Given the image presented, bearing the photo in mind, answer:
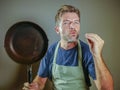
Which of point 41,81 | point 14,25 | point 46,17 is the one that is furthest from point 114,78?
point 14,25

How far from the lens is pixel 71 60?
1.59 m

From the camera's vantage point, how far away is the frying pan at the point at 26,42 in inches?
62.7

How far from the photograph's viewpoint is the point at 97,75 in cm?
154

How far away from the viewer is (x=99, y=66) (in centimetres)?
154

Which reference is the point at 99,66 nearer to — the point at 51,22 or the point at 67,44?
the point at 67,44

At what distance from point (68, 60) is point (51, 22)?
0.29m

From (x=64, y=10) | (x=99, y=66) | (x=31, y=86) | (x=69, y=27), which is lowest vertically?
(x=31, y=86)

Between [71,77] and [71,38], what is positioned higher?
[71,38]

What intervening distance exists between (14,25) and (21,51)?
0.60 feet

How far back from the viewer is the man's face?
5.20ft

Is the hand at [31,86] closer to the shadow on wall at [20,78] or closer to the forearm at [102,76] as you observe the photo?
the shadow on wall at [20,78]

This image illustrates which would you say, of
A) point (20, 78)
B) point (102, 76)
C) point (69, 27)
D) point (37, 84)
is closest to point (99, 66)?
point (102, 76)

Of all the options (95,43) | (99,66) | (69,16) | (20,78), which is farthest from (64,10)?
(20,78)

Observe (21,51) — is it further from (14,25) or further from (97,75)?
(97,75)
